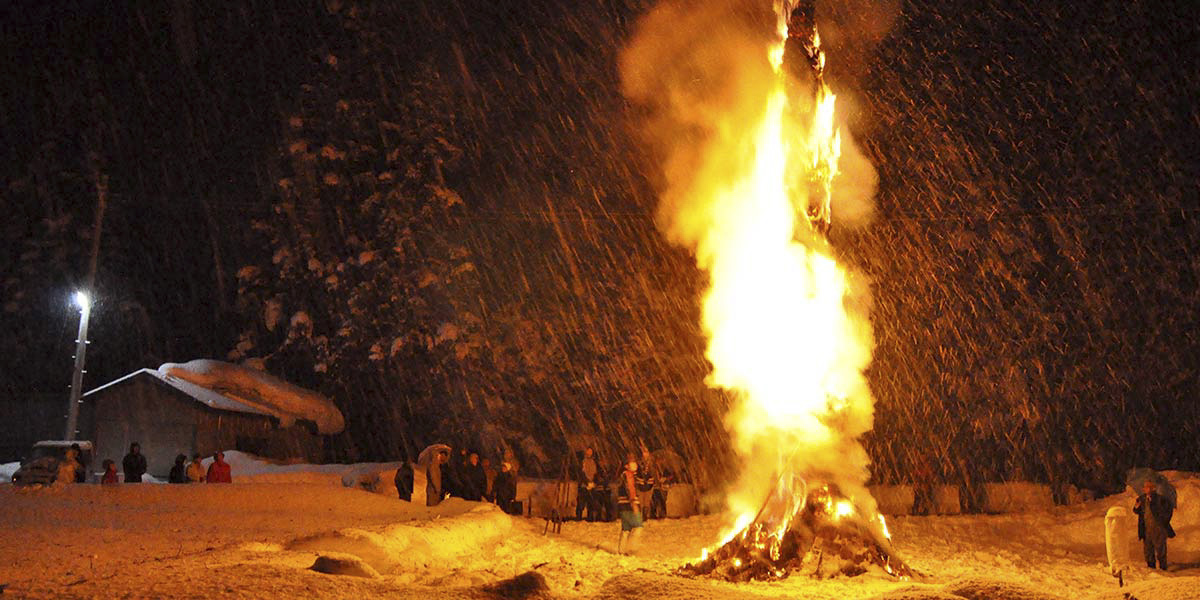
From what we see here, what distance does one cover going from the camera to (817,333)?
14.8 meters

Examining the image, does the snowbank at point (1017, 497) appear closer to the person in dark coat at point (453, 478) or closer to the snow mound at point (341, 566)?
the person in dark coat at point (453, 478)

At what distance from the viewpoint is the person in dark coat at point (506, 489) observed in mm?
19734

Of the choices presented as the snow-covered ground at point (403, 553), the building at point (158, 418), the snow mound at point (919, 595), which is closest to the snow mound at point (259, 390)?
the building at point (158, 418)

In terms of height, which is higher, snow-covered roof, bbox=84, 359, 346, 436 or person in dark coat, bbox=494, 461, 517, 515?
snow-covered roof, bbox=84, 359, 346, 436

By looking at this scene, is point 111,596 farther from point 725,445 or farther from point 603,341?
point 725,445

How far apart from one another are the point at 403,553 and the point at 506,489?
7.68 meters

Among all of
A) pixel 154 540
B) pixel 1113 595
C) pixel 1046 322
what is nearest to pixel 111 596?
pixel 154 540

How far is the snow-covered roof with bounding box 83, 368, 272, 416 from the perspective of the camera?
2903 cm

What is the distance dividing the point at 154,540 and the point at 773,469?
819cm

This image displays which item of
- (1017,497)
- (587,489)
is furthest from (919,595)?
(1017,497)

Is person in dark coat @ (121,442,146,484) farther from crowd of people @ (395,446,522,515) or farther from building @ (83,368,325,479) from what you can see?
building @ (83,368,325,479)

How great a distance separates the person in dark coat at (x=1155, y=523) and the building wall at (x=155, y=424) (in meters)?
23.6

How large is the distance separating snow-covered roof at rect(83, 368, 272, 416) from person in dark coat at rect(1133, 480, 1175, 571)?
76.5ft

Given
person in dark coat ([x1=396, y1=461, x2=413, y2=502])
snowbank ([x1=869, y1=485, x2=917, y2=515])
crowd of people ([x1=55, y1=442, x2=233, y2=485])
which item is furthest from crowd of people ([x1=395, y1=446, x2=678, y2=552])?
snowbank ([x1=869, y1=485, x2=917, y2=515])
